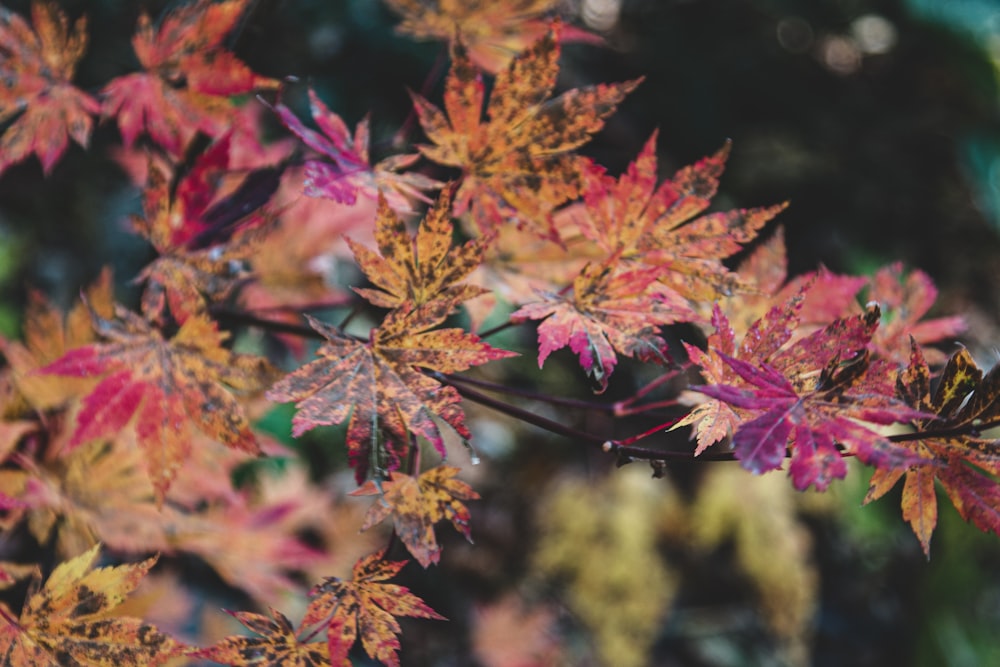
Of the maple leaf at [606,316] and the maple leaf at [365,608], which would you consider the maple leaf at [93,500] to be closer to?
the maple leaf at [365,608]

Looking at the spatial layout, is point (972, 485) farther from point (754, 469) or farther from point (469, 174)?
point (469, 174)

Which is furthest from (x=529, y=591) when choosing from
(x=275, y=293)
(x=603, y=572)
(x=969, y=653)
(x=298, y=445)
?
(x=275, y=293)

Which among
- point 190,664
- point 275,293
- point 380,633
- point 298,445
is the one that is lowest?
point 298,445

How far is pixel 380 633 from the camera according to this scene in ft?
1.24

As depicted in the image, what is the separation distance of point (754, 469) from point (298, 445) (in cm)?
118

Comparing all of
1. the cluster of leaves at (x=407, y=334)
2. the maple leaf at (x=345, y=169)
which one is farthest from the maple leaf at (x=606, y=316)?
the maple leaf at (x=345, y=169)

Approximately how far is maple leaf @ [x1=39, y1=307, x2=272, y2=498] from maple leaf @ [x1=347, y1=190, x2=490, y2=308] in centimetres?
11

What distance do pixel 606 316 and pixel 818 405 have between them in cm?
12

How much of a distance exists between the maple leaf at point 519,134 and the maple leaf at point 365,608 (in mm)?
210

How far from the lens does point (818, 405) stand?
14.0 inches

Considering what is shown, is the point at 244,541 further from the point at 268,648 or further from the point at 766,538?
the point at 766,538

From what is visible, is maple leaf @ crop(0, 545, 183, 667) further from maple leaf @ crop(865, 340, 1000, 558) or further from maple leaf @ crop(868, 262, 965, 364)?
maple leaf @ crop(868, 262, 965, 364)

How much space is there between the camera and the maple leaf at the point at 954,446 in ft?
1.17

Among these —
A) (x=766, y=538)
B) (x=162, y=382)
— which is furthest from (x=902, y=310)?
(x=766, y=538)
